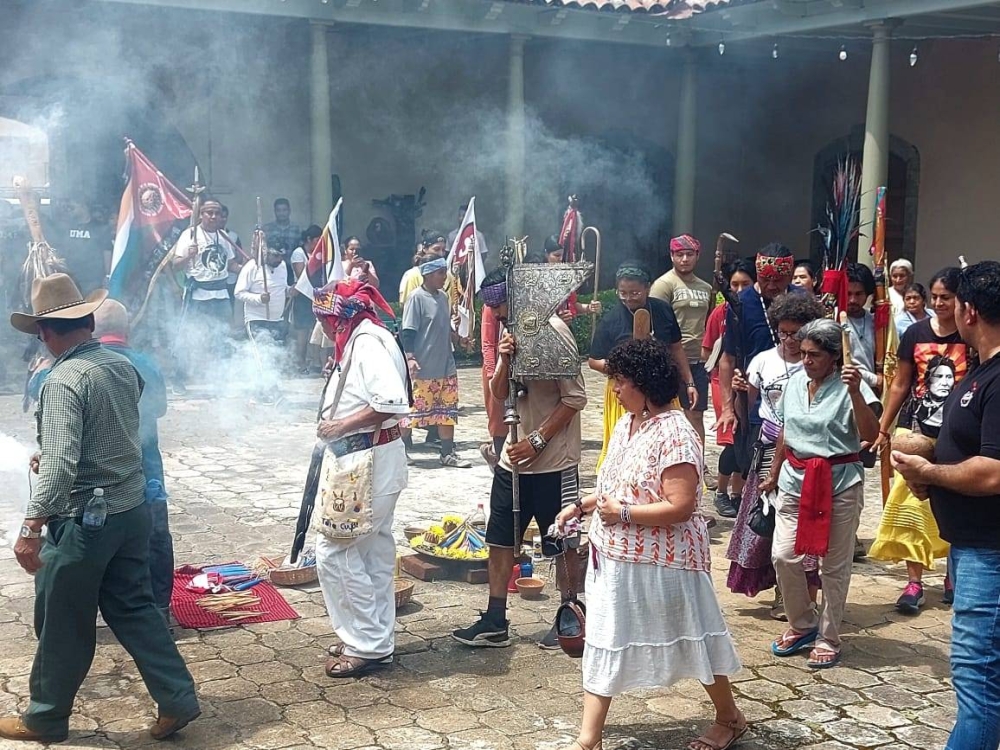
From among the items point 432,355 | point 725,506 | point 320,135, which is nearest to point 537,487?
point 725,506

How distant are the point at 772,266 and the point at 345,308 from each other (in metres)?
2.72

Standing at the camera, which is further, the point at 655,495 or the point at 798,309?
the point at 798,309

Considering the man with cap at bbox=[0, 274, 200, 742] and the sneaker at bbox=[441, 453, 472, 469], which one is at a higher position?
the man with cap at bbox=[0, 274, 200, 742]

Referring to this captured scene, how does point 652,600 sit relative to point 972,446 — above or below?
below

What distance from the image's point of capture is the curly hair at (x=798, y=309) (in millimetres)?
5383

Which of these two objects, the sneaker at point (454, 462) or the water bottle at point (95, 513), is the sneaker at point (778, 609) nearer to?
the water bottle at point (95, 513)

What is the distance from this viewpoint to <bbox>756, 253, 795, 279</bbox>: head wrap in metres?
6.55

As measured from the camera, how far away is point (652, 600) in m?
3.99

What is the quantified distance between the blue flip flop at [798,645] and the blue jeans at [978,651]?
1.55m

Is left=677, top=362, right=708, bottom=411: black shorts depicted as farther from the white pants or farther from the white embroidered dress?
the white embroidered dress

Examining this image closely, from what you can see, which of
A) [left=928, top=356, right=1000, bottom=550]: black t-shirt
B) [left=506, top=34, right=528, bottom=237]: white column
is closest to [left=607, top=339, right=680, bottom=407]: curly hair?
[left=928, top=356, right=1000, bottom=550]: black t-shirt

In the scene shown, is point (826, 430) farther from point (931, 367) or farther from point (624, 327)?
point (624, 327)

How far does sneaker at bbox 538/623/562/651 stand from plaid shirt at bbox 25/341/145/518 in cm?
190

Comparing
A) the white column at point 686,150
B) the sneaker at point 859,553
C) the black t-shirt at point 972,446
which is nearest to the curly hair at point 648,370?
the black t-shirt at point 972,446
